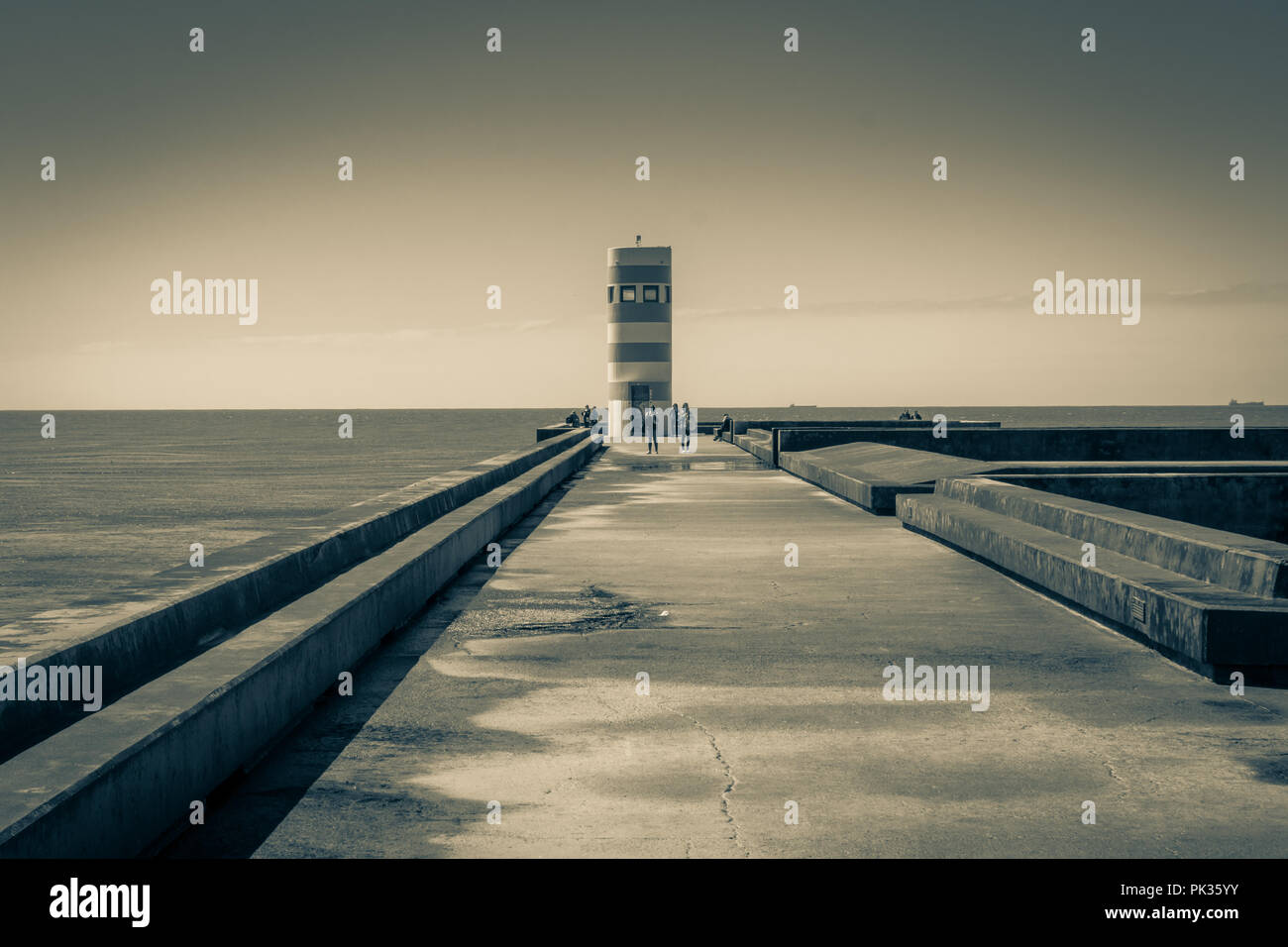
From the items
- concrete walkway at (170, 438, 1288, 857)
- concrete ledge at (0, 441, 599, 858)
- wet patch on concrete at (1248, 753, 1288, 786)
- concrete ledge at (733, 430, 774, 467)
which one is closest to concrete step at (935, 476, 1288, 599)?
concrete walkway at (170, 438, 1288, 857)

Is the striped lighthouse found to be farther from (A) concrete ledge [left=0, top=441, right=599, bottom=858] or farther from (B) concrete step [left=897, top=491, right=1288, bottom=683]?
(A) concrete ledge [left=0, top=441, right=599, bottom=858]

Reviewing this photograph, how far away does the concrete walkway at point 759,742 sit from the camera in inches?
206

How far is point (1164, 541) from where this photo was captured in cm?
1109

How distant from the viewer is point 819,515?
2036 cm

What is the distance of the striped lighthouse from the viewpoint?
61531mm

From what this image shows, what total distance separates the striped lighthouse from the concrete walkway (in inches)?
1961

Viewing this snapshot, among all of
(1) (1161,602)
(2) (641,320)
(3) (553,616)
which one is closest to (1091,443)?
(2) (641,320)

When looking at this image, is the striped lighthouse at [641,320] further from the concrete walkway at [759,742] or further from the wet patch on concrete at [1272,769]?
the wet patch on concrete at [1272,769]

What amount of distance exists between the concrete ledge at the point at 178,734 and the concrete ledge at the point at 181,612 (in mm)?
617

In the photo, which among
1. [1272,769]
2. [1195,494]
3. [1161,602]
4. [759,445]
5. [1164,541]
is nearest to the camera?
[1272,769]

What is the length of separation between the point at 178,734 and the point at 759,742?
9.68ft

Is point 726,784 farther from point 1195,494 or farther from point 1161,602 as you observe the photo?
point 1195,494

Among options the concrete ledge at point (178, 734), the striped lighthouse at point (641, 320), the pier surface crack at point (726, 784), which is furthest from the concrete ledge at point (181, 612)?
the striped lighthouse at point (641, 320)
